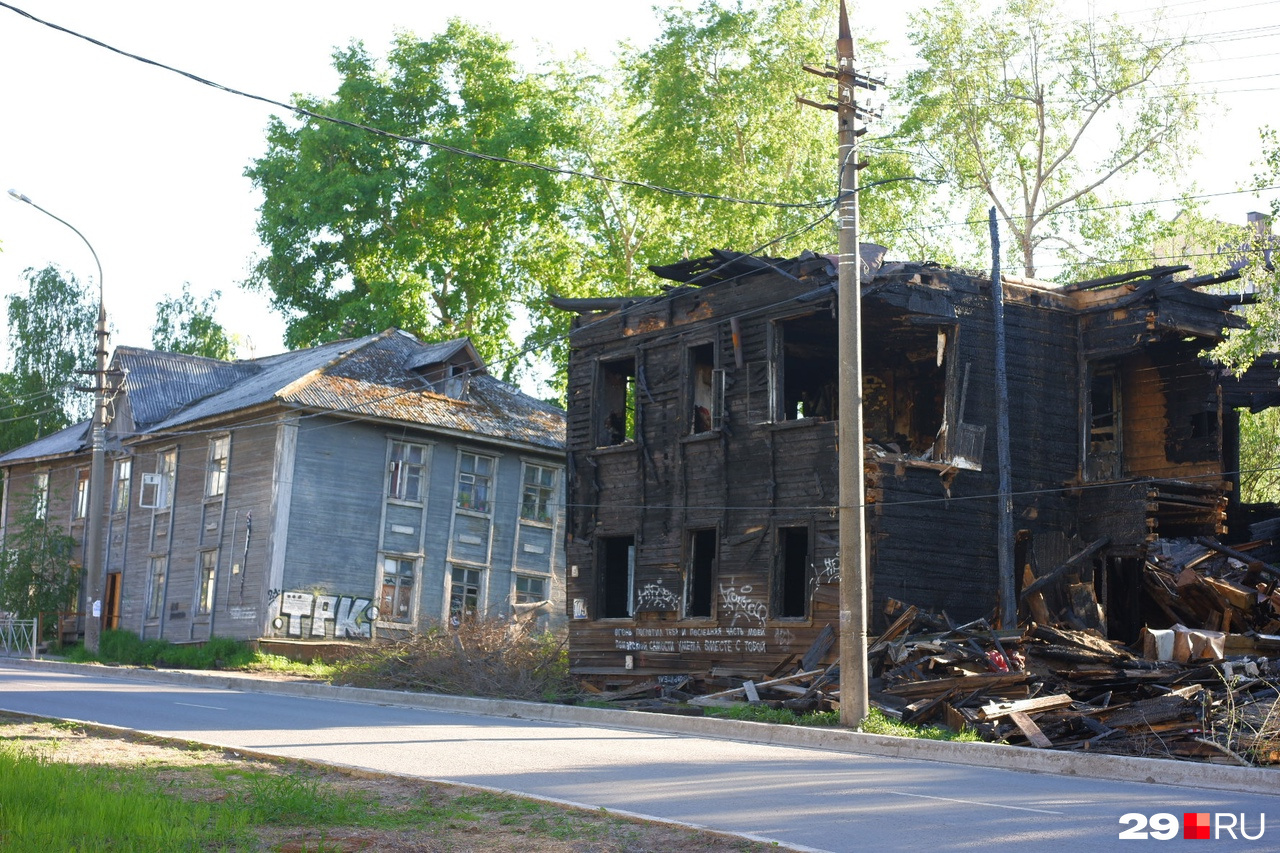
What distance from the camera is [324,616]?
3588 centimetres

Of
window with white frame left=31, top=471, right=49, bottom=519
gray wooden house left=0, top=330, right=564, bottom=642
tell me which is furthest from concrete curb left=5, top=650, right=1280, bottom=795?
window with white frame left=31, top=471, right=49, bottom=519

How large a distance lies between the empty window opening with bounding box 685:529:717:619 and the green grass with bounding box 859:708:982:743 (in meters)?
8.06

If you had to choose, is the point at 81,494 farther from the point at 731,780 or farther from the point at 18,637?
the point at 731,780

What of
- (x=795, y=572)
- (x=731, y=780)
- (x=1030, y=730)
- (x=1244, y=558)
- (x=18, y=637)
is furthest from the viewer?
(x=18, y=637)

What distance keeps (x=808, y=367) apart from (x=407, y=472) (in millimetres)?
15190

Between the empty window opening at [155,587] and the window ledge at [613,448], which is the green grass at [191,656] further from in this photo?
the window ledge at [613,448]

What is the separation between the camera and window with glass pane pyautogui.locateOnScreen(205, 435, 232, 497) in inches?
1500

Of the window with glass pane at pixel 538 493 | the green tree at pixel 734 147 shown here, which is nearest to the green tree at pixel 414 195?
the green tree at pixel 734 147

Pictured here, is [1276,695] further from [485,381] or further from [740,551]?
[485,381]

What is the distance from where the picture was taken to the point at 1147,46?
3784cm

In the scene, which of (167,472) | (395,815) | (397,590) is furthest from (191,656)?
(395,815)

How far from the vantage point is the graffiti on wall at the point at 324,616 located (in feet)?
115

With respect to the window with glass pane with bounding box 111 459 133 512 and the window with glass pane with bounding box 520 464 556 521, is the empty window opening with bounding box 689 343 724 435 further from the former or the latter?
the window with glass pane with bounding box 111 459 133 512

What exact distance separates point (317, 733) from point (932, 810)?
328 inches
